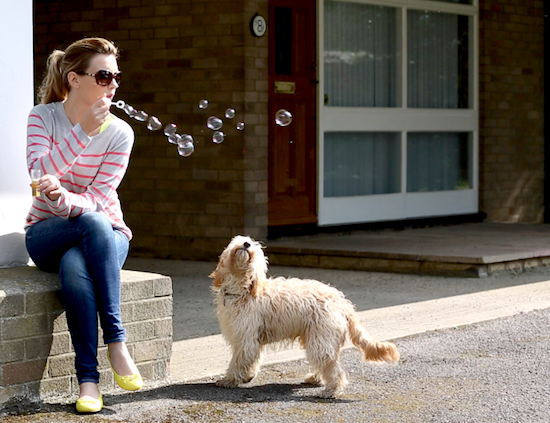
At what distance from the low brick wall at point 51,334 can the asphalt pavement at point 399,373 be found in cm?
9

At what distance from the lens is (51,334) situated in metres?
4.60

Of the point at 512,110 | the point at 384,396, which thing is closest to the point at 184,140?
the point at 384,396

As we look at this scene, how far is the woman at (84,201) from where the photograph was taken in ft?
14.6

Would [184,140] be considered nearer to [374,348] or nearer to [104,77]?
[104,77]

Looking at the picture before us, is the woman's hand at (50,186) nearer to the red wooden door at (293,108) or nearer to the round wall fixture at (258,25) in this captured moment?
the round wall fixture at (258,25)

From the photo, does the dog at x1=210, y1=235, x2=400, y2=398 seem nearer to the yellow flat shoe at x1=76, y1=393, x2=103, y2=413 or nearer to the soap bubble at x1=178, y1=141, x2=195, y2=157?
the yellow flat shoe at x1=76, y1=393, x2=103, y2=413

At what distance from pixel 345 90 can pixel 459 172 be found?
221cm

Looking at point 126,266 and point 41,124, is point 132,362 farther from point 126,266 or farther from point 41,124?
point 126,266

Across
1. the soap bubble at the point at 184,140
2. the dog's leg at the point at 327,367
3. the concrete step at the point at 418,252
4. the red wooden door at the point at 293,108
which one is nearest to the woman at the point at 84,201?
the dog's leg at the point at 327,367

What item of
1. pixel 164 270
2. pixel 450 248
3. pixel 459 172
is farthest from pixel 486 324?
pixel 459 172

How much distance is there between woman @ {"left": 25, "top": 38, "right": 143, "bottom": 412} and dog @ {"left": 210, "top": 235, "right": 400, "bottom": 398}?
0.55 meters

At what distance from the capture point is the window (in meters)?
11.1

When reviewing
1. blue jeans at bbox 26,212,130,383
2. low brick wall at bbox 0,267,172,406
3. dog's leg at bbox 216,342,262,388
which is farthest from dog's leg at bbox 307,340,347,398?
blue jeans at bbox 26,212,130,383

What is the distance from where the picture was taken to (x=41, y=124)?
4.65 m
